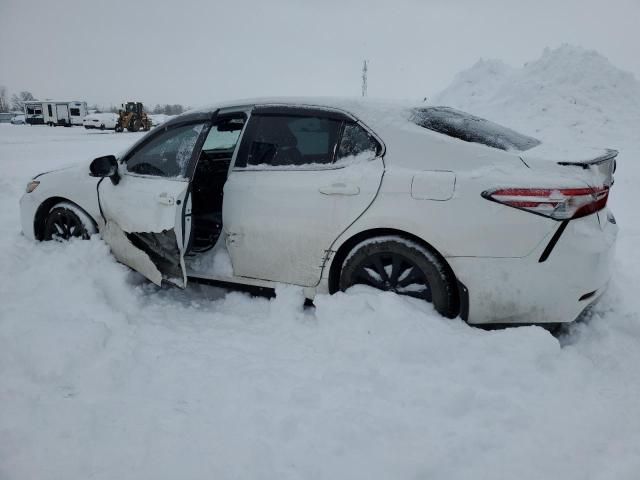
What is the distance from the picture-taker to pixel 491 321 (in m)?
2.93

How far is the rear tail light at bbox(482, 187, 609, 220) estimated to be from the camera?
8.79 ft

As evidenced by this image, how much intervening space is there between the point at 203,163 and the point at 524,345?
3.33 meters

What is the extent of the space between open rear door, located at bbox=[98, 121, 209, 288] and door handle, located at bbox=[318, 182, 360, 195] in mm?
1086

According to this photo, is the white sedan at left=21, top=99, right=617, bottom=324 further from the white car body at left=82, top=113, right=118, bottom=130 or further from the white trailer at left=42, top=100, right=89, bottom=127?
the white trailer at left=42, top=100, right=89, bottom=127

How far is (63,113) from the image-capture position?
129ft

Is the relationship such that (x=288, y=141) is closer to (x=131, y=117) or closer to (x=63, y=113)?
(x=131, y=117)

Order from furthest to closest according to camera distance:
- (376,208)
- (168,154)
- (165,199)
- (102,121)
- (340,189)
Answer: (102,121) → (168,154) → (165,199) → (340,189) → (376,208)

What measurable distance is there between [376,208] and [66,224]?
3.02 m

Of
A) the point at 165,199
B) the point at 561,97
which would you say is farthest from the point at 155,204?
the point at 561,97

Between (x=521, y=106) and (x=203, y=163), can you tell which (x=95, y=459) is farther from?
(x=521, y=106)

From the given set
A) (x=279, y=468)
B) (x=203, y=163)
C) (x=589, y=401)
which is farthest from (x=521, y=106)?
(x=279, y=468)

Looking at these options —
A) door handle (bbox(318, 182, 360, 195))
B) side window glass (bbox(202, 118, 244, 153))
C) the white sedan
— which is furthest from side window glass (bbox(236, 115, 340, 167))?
side window glass (bbox(202, 118, 244, 153))

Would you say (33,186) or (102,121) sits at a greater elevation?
(102,121)

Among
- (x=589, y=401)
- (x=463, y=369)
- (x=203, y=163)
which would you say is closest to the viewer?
(x=589, y=401)
